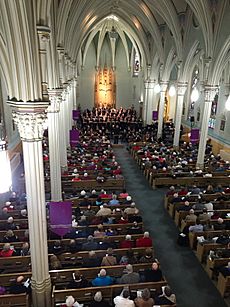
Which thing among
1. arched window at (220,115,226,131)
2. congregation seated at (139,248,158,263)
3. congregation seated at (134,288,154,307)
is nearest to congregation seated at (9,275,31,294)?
congregation seated at (134,288,154,307)

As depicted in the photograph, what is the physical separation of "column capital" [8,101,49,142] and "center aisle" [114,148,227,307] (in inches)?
240

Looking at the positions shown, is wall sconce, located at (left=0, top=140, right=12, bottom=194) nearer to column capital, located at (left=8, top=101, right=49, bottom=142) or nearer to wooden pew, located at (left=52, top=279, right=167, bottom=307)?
column capital, located at (left=8, top=101, right=49, bottom=142)

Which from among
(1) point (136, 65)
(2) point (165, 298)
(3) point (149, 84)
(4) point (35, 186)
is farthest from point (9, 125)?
(1) point (136, 65)

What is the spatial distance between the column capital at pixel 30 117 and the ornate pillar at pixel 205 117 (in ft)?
43.3

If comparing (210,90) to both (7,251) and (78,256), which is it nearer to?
(78,256)

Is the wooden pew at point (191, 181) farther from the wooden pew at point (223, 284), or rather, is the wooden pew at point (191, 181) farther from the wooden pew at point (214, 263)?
the wooden pew at point (223, 284)

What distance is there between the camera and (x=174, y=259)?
10.2m

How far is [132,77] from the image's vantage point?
127 ft

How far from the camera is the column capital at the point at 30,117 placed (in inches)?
249

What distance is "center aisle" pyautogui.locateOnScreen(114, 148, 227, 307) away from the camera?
8474mm

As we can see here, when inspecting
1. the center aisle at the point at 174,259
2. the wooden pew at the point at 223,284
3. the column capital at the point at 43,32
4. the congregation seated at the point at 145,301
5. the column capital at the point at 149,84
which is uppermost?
the column capital at the point at 43,32

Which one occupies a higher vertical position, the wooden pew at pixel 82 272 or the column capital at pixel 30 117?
the column capital at pixel 30 117

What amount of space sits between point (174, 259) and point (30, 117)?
7006 mm

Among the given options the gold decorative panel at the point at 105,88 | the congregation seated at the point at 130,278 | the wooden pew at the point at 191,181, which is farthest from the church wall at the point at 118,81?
the congregation seated at the point at 130,278
